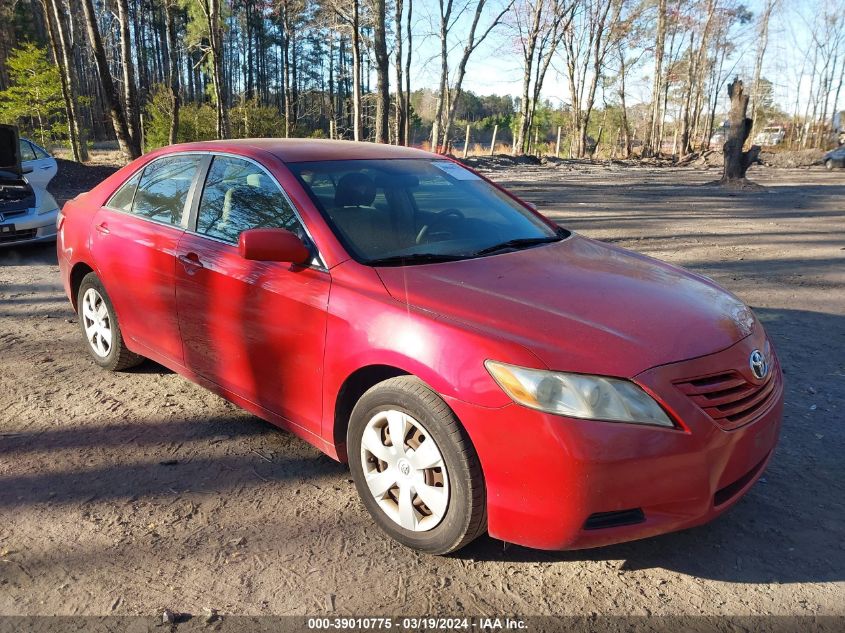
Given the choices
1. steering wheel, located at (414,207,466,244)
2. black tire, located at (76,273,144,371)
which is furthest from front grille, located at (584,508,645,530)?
black tire, located at (76,273,144,371)

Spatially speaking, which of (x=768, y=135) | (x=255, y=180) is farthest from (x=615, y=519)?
(x=768, y=135)

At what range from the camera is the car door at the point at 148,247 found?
3590 millimetres

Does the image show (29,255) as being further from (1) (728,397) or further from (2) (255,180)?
(1) (728,397)

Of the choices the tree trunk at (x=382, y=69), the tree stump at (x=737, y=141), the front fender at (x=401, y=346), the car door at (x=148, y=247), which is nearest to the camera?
the front fender at (x=401, y=346)

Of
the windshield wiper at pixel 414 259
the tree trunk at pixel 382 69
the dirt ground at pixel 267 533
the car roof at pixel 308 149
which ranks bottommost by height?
the dirt ground at pixel 267 533

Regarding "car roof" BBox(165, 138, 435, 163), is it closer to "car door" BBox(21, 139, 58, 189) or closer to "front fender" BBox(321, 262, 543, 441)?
"front fender" BBox(321, 262, 543, 441)

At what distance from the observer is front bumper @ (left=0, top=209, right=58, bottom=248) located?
26.5 feet

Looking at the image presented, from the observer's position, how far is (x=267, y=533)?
2668 mm

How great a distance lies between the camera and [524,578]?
2398 millimetres

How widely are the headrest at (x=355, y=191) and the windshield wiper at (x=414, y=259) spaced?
1.49ft

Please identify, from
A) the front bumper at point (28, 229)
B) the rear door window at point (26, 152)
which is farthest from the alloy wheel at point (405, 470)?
the rear door window at point (26, 152)

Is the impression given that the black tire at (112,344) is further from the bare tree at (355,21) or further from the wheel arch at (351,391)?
the bare tree at (355,21)

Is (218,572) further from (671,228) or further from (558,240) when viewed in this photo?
(671,228)

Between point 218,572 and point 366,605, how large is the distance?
60 centimetres
